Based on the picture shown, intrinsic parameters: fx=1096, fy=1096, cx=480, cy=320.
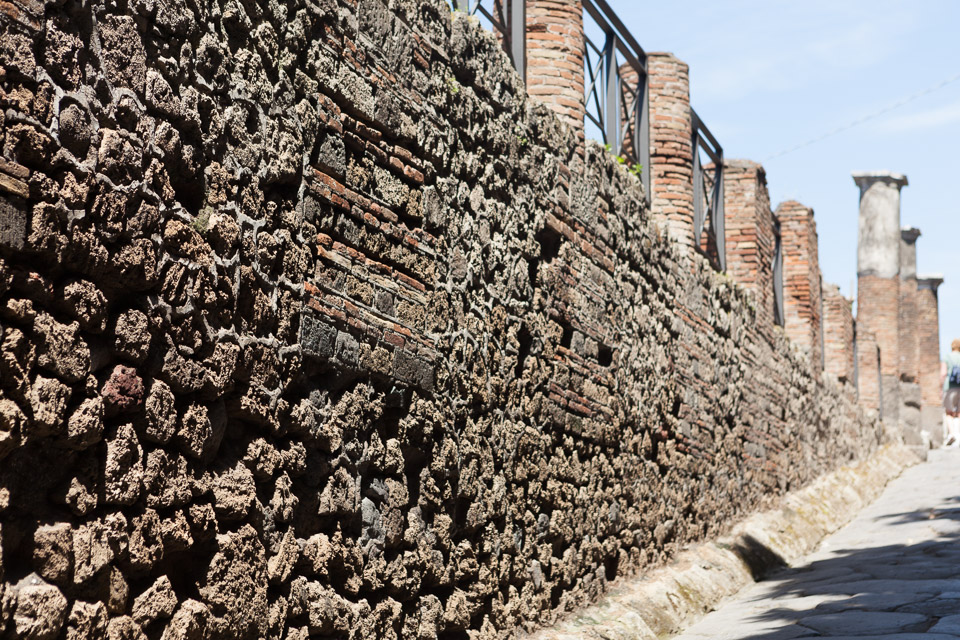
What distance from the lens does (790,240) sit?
1176cm

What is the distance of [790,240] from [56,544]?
10.4 metres

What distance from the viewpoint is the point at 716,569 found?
6918 millimetres

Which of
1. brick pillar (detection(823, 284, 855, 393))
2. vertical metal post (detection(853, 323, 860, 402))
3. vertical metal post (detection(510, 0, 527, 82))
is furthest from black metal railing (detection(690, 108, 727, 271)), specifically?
vertical metal post (detection(853, 323, 860, 402))

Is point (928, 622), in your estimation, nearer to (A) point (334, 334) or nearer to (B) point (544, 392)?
(B) point (544, 392)

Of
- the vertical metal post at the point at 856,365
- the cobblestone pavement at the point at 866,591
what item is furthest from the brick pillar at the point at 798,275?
the vertical metal post at the point at 856,365

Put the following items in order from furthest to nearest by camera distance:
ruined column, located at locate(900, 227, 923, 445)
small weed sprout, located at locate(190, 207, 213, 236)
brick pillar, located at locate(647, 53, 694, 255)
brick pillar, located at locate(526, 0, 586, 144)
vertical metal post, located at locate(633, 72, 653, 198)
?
ruined column, located at locate(900, 227, 923, 445) → brick pillar, located at locate(647, 53, 694, 255) → vertical metal post, located at locate(633, 72, 653, 198) → brick pillar, located at locate(526, 0, 586, 144) → small weed sprout, located at locate(190, 207, 213, 236)

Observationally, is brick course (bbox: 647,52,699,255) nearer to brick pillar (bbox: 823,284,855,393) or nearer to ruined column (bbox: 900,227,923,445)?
brick pillar (bbox: 823,284,855,393)

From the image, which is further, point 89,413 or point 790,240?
point 790,240

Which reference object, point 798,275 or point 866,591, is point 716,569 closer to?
point 866,591

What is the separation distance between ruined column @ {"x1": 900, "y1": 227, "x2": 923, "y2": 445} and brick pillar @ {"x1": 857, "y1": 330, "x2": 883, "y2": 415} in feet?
7.85

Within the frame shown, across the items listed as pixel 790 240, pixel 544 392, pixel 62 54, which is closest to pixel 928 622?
pixel 544 392

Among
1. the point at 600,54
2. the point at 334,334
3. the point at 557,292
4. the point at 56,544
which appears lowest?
the point at 56,544

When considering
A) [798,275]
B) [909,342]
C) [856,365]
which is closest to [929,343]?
[909,342]

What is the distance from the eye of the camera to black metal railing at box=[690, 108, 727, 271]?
325 inches
